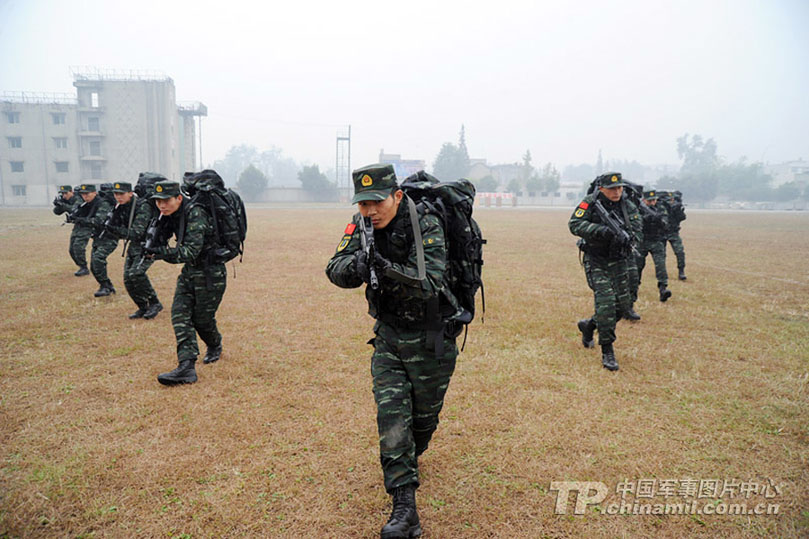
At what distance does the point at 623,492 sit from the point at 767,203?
9391cm

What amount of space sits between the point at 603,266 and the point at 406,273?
4.09 m

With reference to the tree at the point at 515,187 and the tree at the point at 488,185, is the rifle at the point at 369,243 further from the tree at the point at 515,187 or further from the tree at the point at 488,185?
the tree at the point at 488,185

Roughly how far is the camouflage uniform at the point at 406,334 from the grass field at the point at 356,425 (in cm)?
63

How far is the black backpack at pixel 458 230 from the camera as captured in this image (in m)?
3.25

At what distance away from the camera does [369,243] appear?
296 centimetres

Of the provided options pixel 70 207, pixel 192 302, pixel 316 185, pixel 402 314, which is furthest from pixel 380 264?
pixel 316 185

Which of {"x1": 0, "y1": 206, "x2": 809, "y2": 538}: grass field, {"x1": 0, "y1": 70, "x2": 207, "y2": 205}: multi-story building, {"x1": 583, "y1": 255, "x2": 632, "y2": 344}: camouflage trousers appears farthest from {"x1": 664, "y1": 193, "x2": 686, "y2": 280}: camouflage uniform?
{"x1": 0, "y1": 70, "x2": 207, "y2": 205}: multi-story building

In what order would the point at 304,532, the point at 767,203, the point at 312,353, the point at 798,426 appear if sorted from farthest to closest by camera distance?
the point at 767,203 → the point at 312,353 → the point at 798,426 → the point at 304,532

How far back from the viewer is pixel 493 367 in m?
5.89

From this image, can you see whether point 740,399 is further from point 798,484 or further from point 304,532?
point 304,532

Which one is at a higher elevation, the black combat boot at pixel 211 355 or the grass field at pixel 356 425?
the black combat boot at pixel 211 355

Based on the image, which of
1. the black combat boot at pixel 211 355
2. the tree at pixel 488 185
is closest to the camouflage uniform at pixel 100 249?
the black combat boot at pixel 211 355

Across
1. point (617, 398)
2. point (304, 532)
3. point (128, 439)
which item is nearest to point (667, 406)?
point (617, 398)

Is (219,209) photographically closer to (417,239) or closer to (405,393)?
(417,239)
